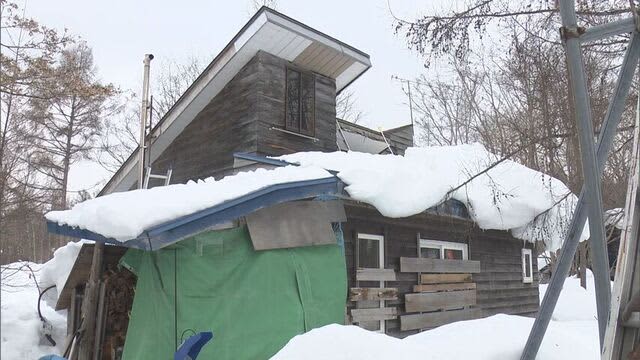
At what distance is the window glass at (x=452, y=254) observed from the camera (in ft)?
35.9

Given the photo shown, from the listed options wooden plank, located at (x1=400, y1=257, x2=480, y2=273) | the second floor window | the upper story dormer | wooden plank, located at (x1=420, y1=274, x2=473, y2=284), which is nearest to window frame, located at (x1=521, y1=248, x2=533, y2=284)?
wooden plank, located at (x1=400, y1=257, x2=480, y2=273)

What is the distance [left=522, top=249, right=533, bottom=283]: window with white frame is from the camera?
45.2 ft

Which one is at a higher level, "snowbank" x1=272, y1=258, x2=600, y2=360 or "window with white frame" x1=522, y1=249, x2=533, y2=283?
"window with white frame" x1=522, y1=249, x2=533, y2=283

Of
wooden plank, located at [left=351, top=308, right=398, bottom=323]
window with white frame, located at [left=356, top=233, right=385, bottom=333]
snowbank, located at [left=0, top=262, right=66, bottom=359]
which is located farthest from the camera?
snowbank, located at [left=0, top=262, right=66, bottom=359]

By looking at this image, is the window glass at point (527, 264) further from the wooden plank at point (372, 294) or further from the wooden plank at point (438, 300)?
the wooden plank at point (372, 294)

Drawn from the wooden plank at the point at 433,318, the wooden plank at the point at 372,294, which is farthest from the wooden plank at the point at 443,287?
the wooden plank at the point at 372,294

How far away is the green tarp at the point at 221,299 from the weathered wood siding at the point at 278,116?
419 cm

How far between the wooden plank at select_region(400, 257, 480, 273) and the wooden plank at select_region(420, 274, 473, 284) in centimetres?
9

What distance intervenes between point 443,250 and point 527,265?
447cm

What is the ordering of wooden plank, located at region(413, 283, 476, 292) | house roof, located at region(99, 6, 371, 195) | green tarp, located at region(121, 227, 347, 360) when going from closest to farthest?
green tarp, located at region(121, 227, 347, 360)
wooden plank, located at region(413, 283, 476, 292)
house roof, located at region(99, 6, 371, 195)

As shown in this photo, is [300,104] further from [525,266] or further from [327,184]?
[525,266]

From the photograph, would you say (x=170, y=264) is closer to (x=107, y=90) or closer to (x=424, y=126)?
(x=107, y=90)

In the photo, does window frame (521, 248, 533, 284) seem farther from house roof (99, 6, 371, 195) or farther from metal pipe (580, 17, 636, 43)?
metal pipe (580, 17, 636, 43)

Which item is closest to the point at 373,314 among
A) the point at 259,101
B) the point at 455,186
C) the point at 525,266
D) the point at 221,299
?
the point at 455,186
